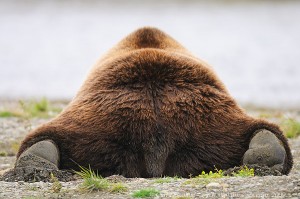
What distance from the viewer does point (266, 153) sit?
297 inches

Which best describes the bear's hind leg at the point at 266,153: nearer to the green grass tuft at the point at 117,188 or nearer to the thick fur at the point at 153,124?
the thick fur at the point at 153,124

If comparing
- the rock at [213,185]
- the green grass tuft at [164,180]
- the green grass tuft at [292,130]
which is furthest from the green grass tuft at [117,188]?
the green grass tuft at [292,130]

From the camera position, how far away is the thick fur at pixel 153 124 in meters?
7.70

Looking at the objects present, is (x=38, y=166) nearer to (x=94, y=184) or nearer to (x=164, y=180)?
(x=94, y=184)

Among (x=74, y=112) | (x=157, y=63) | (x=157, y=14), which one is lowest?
(x=74, y=112)

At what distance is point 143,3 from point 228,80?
92.4 ft

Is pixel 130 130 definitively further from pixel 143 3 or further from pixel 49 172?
pixel 143 3

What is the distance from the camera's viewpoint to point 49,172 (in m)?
7.45

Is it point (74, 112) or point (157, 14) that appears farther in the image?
point (157, 14)

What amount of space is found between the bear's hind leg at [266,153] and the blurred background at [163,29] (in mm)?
10469

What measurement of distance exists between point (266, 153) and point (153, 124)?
1.15 metres

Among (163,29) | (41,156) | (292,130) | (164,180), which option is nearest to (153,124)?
(164,180)

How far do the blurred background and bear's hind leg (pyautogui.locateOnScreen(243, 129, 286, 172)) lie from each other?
1047 centimetres

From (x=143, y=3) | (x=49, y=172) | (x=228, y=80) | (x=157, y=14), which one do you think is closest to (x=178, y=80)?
(x=49, y=172)
